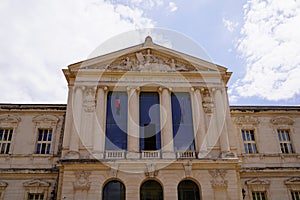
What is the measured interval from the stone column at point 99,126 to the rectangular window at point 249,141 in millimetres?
11461

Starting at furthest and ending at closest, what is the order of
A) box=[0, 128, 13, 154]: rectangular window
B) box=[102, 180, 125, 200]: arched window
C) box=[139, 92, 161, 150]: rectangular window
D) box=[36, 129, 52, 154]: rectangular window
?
box=[36, 129, 52, 154]: rectangular window → box=[0, 128, 13, 154]: rectangular window → box=[139, 92, 161, 150]: rectangular window → box=[102, 180, 125, 200]: arched window

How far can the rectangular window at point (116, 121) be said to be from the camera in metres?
22.5

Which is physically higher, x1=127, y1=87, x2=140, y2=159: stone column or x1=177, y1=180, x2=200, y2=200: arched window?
x1=127, y1=87, x2=140, y2=159: stone column

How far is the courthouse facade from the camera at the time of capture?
20781mm

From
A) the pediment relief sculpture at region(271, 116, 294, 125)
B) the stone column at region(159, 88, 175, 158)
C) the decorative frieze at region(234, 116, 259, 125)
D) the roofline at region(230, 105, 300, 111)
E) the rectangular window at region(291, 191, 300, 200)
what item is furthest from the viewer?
the roofline at region(230, 105, 300, 111)

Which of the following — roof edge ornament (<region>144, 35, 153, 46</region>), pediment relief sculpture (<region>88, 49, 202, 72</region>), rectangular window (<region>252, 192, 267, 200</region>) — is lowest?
rectangular window (<region>252, 192, 267, 200</region>)

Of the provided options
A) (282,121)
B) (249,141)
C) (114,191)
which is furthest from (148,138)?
(282,121)

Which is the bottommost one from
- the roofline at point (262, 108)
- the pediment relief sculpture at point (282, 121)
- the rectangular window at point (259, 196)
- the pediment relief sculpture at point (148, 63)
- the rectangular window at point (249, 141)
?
the rectangular window at point (259, 196)

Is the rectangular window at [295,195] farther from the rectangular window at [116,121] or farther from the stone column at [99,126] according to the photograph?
the stone column at [99,126]

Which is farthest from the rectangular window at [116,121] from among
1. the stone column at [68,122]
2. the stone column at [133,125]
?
the stone column at [68,122]

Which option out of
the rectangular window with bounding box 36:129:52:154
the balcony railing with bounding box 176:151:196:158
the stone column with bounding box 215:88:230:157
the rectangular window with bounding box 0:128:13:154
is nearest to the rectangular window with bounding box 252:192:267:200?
the stone column with bounding box 215:88:230:157

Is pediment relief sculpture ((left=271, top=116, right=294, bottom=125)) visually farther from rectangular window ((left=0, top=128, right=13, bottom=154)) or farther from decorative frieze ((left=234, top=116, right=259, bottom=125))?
rectangular window ((left=0, top=128, right=13, bottom=154))

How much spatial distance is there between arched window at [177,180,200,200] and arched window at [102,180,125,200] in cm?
388

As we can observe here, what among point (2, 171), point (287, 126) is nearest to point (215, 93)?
point (287, 126)
